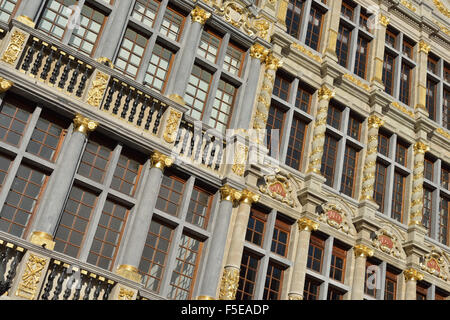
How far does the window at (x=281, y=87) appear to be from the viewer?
18578mm

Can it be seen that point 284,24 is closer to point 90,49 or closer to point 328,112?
point 328,112

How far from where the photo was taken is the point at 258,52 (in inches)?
708

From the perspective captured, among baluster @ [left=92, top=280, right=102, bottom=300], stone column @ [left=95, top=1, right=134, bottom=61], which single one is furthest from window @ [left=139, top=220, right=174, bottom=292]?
stone column @ [left=95, top=1, right=134, bottom=61]

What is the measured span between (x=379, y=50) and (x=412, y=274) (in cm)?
806

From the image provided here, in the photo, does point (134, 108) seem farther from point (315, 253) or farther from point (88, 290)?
point (315, 253)

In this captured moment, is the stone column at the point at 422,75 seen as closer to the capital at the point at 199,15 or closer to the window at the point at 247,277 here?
the capital at the point at 199,15

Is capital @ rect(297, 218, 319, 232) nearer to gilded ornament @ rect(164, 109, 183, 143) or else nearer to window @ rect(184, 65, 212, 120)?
window @ rect(184, 65, 212, 120)

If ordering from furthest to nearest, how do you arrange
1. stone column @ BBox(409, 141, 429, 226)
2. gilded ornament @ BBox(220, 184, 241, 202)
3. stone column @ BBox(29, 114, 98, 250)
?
stone column @ BBox(409, 141, 429, 226) < gilded ornament @ BBox(220, 184, 241, 202) < stone column @ BBox(29, 114, 98, 250)

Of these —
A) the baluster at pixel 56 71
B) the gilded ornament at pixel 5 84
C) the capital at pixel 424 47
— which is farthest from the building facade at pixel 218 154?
the capital at pixel 424 47

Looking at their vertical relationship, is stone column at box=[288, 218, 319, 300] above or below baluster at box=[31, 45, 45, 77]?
below

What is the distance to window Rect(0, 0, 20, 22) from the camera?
14273mm

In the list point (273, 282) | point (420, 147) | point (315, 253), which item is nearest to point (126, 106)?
point (273, 282)

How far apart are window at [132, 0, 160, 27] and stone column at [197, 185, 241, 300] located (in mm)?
5147
